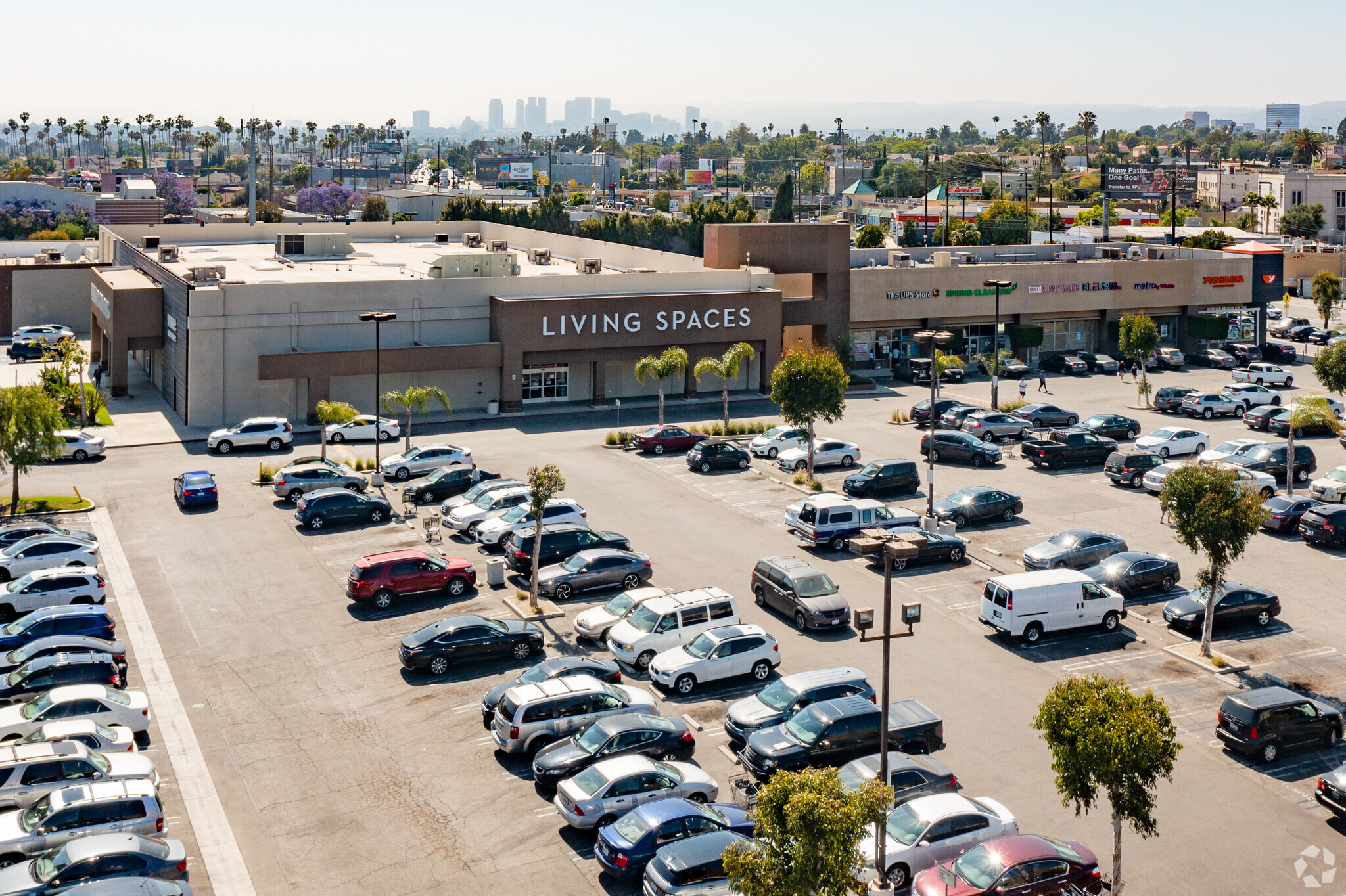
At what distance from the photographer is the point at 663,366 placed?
55.3 meters

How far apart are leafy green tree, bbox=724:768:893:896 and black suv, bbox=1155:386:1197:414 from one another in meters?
49.0

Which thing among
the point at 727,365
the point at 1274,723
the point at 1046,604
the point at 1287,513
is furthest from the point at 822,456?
the point at 1274,723

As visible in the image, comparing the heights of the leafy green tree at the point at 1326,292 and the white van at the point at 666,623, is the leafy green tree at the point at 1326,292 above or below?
above

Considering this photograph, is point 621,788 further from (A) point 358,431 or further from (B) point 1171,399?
(B) point 1171,399

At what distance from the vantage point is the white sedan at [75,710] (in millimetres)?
24938

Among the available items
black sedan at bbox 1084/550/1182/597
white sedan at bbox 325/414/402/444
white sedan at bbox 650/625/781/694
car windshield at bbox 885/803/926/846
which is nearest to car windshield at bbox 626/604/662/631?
white sedan at bbox 650/625/781/694

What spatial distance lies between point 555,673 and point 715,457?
22.8 metres

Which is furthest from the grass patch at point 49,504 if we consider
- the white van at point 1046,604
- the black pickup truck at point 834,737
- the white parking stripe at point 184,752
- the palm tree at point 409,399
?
the white van at point 1046,604

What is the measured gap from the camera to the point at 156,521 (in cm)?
4128

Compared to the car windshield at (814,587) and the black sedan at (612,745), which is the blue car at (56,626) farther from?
the car windshield at (814,587)

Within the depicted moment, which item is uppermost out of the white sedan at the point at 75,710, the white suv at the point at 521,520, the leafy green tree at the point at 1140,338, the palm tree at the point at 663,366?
the leafy green tree at the point at 1140,338

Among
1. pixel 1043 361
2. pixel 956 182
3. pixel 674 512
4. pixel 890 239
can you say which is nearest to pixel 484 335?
pixel 674 512

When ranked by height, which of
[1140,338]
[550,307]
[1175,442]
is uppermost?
[550,307]

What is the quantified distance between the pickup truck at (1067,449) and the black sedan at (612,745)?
28685mm
